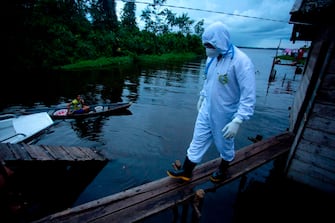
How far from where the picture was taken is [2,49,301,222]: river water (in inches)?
236

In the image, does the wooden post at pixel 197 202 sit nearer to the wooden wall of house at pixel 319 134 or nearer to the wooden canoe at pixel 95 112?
the wooden wall of house at pixel 319 134

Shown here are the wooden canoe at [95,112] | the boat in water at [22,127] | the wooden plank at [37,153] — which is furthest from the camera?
the wooden canoe at [95,112]

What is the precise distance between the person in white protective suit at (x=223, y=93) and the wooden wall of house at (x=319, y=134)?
7.77ft

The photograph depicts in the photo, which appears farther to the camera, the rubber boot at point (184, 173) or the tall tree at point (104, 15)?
the tall tree at point (104, 15)

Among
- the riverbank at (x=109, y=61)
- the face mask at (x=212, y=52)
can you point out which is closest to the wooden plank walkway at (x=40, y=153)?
the face mask at (x=212, y=52)

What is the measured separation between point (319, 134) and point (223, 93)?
294 centimetres

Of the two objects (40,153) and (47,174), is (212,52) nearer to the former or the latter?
(40,153)

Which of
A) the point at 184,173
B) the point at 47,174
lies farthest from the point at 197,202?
the point at 47,174

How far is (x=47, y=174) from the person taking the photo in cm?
621

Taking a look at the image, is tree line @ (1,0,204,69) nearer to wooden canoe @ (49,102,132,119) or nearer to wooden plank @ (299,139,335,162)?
wooden canoe @ (49,102,132,119)

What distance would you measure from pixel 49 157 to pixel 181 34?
63.1 meters

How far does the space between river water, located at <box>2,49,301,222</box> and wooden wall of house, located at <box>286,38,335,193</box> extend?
1.98m

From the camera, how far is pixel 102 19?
39625 mm

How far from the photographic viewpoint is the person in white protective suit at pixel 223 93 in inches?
101
